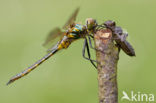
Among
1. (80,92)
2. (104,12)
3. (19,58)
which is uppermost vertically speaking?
(104,12)

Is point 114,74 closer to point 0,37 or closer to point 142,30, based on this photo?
point 142,30

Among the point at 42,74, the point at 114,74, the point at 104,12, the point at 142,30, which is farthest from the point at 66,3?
the point at 114,74

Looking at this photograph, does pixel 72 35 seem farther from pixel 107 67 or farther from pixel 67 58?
pixel 67 58

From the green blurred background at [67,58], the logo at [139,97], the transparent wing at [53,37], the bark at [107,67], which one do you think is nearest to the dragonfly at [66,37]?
the transparent wing at [53,37]

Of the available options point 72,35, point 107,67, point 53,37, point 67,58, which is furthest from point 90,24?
point 67,58

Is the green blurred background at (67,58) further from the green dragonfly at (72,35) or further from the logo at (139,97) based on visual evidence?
the green dragonfly at (72,35)
